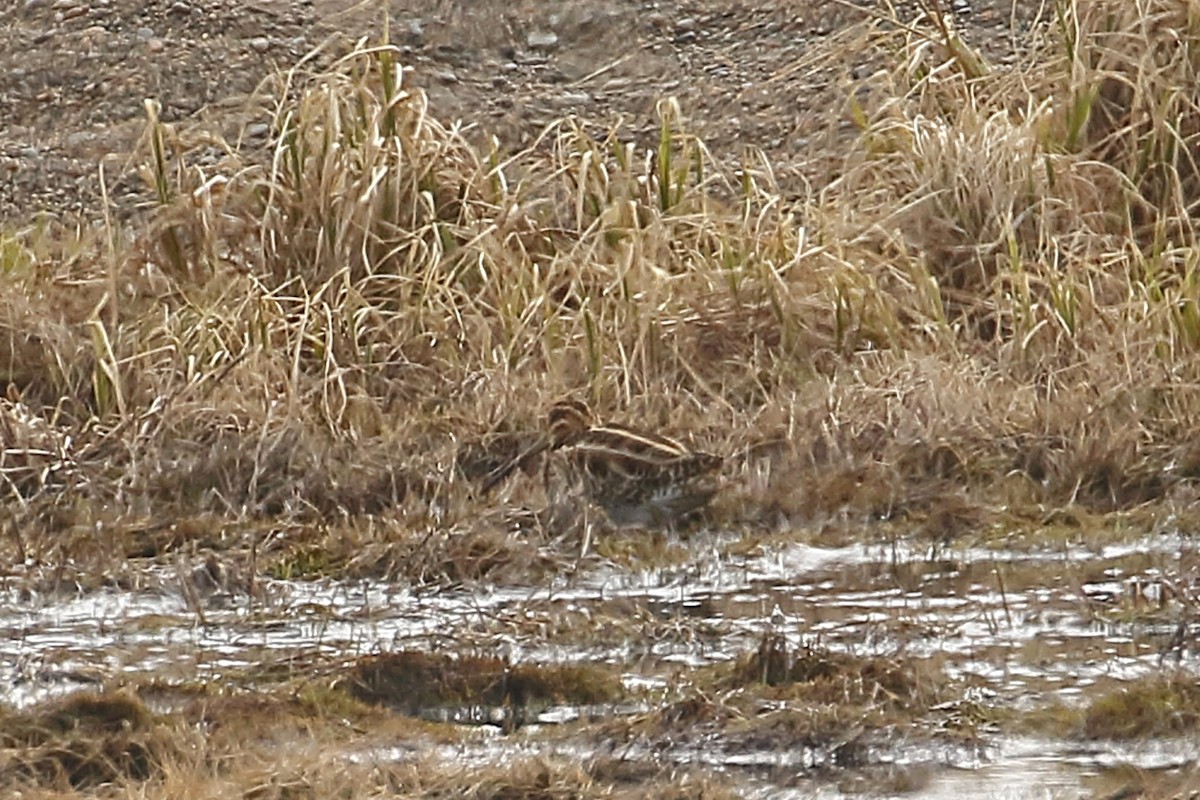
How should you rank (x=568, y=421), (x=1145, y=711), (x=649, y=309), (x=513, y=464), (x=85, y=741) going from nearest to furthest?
(x=85, y=741)
(x=1145, y=711)
(x=513, y=464)
(x=568, y=421)
(x=649, y=309)

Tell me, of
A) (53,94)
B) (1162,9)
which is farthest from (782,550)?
(53,94)

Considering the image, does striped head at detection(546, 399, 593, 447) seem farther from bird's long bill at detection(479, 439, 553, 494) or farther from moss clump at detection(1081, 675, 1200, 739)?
moss clump at detection(1081, 675, 1200, 739)

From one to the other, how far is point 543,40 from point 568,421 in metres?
3.45

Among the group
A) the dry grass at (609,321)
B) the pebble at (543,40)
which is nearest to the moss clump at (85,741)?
the dry grass at (609,321)

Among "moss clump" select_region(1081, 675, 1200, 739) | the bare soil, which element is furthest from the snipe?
the bare soil

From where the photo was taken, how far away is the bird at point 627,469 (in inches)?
208

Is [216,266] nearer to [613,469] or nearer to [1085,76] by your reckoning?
[613,469]

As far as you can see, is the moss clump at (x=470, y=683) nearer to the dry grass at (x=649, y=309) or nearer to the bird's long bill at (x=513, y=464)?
the dry grass at (x=649, y=309)

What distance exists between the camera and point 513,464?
5375 mm

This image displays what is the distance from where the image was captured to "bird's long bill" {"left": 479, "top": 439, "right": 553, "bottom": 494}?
210 inches

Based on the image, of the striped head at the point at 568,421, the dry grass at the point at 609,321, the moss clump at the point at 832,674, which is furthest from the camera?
the striped head at the point at 568,421

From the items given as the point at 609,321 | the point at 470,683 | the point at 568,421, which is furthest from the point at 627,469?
the point at 470,683

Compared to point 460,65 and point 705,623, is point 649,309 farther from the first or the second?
point 460,65

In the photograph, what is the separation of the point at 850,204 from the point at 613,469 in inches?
62.7
